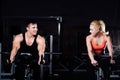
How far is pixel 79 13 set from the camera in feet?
19.1

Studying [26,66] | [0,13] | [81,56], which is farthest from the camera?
[0,13]

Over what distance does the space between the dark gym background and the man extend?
0.25m

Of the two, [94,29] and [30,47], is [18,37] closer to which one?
[30,47]

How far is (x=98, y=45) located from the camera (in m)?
5.12

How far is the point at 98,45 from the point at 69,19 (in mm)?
929

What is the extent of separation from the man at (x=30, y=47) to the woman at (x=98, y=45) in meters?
0.76

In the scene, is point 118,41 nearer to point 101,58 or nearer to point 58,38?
point 101,58

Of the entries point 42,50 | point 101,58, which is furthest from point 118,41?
point 42,50

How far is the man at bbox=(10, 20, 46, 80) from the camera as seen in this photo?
503cm

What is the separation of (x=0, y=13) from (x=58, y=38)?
113 centimetres

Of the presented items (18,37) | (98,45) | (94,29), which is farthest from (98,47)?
(18,37)

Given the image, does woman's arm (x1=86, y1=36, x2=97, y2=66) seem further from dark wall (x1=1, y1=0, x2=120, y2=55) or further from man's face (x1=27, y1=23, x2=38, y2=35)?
man's face (x1=27, y1=23, x2=38, y2=35)

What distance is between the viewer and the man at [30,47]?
16.5 ft

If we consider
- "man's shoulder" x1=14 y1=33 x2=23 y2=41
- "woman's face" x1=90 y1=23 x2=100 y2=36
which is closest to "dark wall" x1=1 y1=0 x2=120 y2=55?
"woman's face" x1=90 y1=23 x2=100 y2=36
